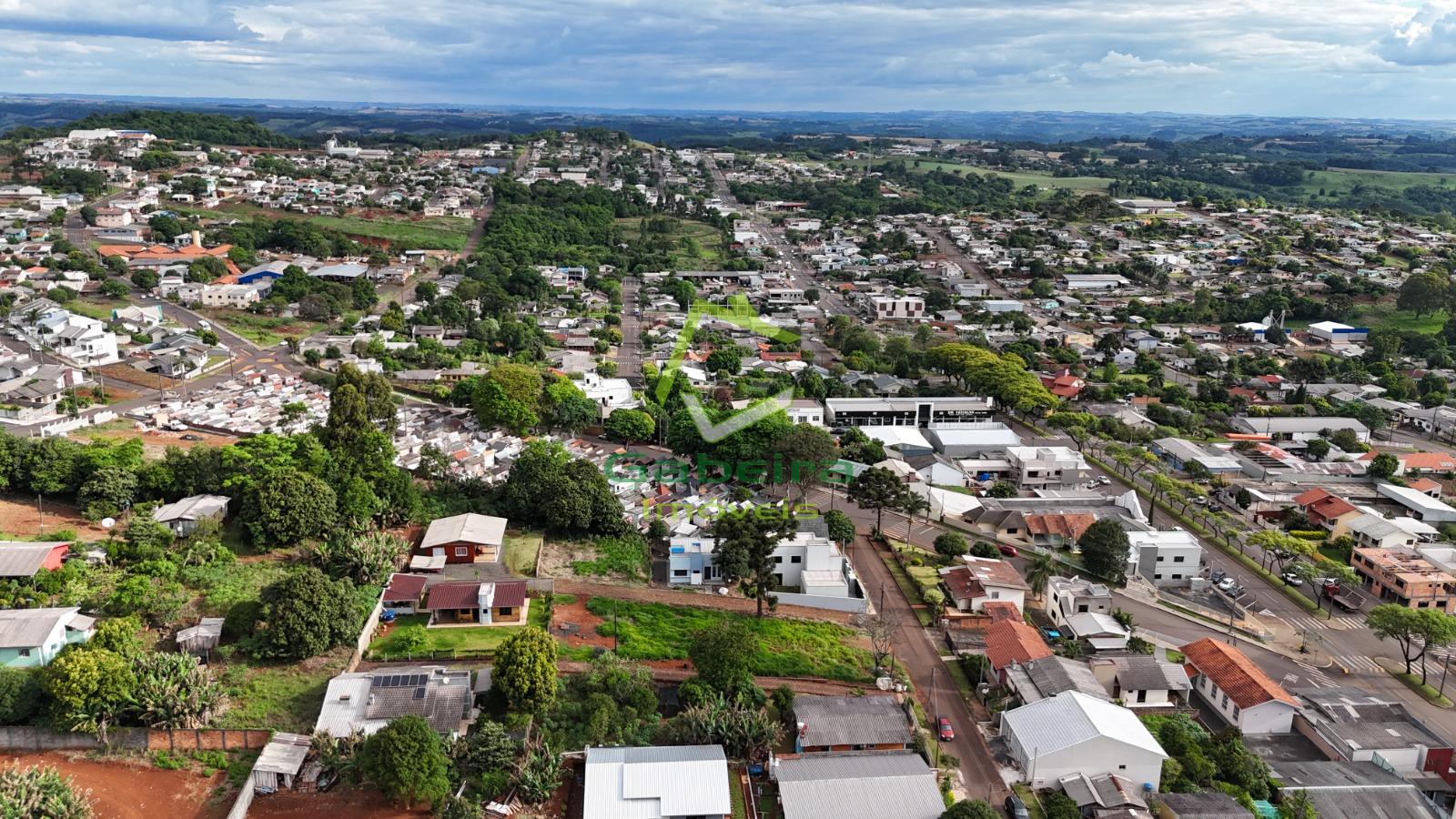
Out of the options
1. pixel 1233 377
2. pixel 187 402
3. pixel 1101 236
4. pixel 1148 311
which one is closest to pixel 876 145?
pixel 1101 236

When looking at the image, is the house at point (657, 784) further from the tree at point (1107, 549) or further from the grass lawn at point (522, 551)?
the tree at point (1107, 549)

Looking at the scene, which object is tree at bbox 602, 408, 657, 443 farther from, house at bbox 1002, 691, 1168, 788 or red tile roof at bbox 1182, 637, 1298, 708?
Answer: house at bbox 1002, 691, 1168, 788

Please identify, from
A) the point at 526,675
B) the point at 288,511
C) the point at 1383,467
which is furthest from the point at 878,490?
the point at 1383,467

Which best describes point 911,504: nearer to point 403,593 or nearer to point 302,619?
point 403,593

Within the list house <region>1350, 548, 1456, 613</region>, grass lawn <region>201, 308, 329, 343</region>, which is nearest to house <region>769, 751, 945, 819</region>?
house <region>1350, 548, 1456, 613</region>

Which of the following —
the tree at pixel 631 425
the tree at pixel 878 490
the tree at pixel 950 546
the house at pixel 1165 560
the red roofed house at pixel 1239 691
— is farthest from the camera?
the tree at pixel 631 425

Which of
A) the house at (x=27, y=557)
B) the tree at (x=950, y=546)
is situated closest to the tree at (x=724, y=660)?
the tree at (x=950, y=546)
